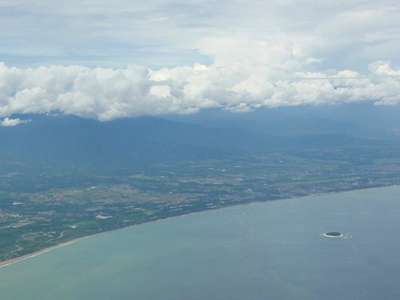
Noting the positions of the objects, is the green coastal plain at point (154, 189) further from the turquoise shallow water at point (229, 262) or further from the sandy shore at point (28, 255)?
the turquoise shallow water at point (229, 262)

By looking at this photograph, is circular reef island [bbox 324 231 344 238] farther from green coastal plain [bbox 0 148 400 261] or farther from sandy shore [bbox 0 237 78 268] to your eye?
sandy shore [bbox 0 237 78 268]

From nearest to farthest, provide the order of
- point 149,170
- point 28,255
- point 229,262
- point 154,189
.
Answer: point 229,262 → point 28,255 → point 154,189 → point 149,170

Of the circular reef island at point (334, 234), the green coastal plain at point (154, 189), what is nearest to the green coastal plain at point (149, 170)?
the green coastal plain at point (154, 189)

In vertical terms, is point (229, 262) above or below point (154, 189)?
above

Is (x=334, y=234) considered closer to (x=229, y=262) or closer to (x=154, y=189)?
(x=229, y=262)

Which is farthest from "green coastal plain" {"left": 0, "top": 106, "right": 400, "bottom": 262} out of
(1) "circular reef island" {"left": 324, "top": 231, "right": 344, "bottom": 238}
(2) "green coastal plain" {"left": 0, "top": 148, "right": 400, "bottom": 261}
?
(1) "circular reef island" {"left": 324, "top": 231, "right": 344, "bottom": 238}

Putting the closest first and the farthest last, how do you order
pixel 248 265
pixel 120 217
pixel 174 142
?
pixel 248 265, pixel 120 217, pixel 174 142

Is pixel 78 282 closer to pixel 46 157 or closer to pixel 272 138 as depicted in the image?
pixel 46 157

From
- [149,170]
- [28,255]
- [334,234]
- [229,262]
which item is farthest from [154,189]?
[229,262]

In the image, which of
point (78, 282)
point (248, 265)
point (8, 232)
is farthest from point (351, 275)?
point (8, 232)
